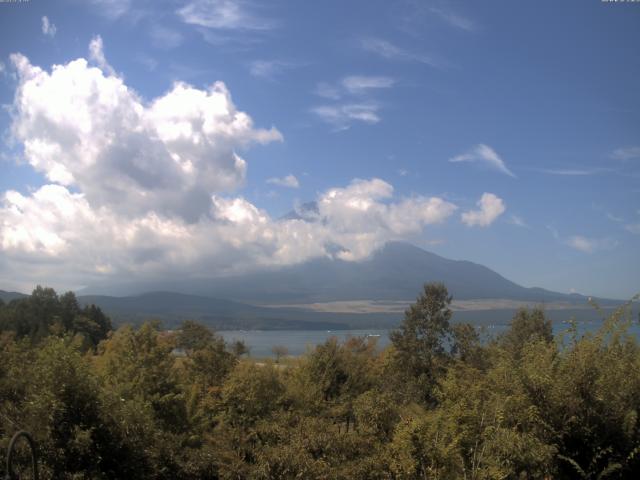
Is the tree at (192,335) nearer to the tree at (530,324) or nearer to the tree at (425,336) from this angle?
the tree at (425,336)

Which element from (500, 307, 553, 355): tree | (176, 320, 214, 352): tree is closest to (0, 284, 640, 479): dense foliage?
(500, 307, 553, 355): tree

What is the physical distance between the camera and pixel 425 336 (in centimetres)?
3509

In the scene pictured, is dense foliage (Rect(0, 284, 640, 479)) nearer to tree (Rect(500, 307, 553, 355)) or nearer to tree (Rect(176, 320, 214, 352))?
tree (Rect(500, 307, 553, 355))

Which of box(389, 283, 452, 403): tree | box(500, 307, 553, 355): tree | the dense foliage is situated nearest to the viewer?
the dense foliage

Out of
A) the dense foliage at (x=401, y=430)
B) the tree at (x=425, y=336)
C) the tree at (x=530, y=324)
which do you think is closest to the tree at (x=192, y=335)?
the tree at (x=425, y=336)

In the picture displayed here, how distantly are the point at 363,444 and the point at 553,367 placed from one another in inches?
153

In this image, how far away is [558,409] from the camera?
989 cm

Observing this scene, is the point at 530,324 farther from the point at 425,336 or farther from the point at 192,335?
the point at 192,335

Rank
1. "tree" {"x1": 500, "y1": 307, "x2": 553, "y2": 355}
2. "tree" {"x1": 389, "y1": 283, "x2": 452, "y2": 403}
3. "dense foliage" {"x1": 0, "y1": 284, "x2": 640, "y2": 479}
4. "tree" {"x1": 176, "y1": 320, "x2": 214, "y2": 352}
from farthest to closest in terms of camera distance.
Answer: "tree" {"x1": 176, "y1": 320, "x2": 214, "y2": 352} < "tree" {"x1": 500, "y1": 307, "x2": 553, "y2": 355} < "tree" {"x1": 389, "y1": 283, "x2": 452, "y2": 403} < "dense foliage" {"x1": 0, "y1": 284, "x2": 640, "y2": 479}

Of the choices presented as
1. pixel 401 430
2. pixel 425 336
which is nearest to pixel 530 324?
pixel 425 336

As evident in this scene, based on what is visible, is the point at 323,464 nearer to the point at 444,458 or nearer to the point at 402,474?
the point at 402,474

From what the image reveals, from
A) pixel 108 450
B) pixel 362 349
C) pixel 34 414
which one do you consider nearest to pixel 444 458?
pixel 108 450

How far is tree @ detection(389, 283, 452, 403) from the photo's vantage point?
3412cm

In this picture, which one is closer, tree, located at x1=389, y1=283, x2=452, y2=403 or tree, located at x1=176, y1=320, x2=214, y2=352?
tree, located at x1=389, y1=283, x2=452, y2=403
